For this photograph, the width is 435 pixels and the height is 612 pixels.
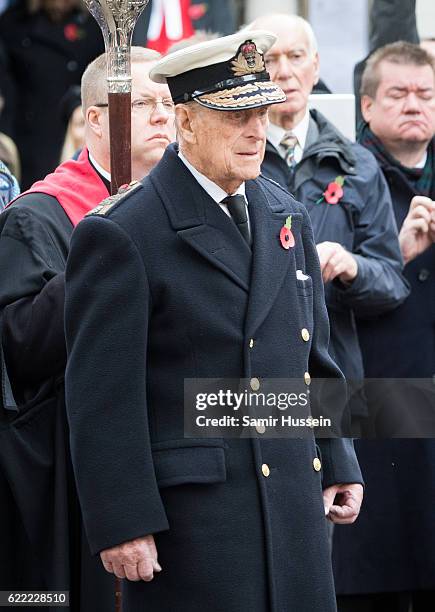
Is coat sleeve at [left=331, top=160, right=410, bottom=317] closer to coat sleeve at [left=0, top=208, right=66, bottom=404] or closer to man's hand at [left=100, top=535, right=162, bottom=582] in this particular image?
coat sleeve at [left=0, top=208, right=66, bottom=404]

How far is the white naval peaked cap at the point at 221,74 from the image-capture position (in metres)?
3.84

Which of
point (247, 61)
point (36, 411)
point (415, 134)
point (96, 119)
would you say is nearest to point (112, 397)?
point (36, 411)


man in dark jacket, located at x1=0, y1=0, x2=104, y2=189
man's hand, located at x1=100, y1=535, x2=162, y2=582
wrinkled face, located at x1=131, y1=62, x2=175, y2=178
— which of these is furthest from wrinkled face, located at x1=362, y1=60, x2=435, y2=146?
man in dark jacket, located at x1=0, y1=0, x2=104, y2=189

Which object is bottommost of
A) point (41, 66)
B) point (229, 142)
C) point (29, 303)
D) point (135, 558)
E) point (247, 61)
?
point (135, 558)

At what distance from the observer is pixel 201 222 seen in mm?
3844

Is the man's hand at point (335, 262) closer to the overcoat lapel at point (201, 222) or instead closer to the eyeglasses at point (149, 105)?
the eyeglasses at point (149, 105)

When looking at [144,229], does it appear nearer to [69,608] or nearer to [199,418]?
[199,418]

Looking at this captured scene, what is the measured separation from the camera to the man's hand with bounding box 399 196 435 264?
5.36 meters

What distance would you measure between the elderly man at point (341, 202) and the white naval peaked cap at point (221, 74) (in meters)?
1.24

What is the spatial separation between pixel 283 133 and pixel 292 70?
0.26 meters

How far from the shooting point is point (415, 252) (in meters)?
5.46

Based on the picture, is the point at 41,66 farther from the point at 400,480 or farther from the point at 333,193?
the point at 400,480

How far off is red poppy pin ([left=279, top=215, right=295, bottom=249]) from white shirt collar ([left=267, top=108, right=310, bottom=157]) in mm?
1403

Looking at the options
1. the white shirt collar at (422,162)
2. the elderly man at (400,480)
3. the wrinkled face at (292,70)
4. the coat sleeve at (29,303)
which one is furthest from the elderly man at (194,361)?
the white shirt collar at (422,162)
